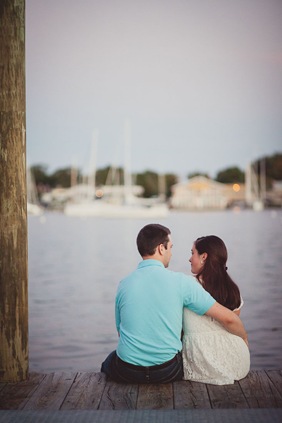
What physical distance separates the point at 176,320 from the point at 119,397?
0.53 m

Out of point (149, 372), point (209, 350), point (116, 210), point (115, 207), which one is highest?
point (115, 207)

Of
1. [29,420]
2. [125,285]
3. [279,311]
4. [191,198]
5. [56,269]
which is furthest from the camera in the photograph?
[191,198]

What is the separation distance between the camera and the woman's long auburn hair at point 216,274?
14.8 ft

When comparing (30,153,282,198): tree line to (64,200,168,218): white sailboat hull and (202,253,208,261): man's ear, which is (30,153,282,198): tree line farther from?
(202,253,208,261): man's ear

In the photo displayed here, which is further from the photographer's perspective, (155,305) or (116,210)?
(116,210)

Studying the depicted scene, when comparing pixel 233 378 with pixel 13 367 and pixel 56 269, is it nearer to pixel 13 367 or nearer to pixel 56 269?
pixel 13 367

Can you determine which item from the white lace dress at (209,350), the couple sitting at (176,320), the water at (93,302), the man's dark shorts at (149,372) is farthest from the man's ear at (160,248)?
the water at (93,302)

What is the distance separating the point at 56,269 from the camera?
2788 centimetres

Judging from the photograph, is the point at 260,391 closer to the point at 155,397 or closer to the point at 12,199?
the point at 155,397

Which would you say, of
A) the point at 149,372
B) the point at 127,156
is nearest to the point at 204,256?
the point at 149,372

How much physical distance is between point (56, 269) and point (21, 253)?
76.9 feet

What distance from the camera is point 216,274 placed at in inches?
179

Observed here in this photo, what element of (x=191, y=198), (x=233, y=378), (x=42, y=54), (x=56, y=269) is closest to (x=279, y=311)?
(x=233, y=378)

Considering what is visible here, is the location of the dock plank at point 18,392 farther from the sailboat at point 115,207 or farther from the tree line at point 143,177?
the tree line at point 143,177
